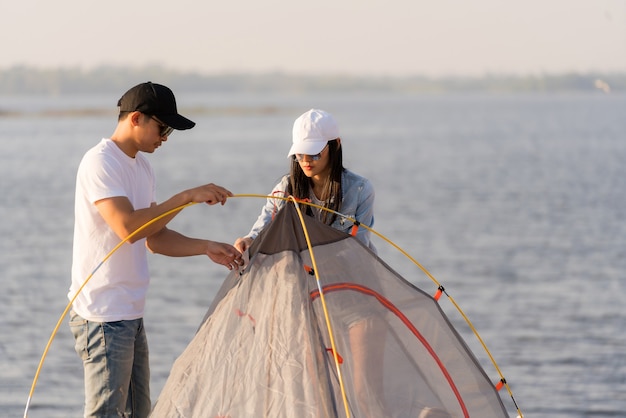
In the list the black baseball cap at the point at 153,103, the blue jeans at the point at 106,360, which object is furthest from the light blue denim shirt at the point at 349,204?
the blue jeans at the point at 106,360

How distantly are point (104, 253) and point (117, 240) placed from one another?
7 centimetres

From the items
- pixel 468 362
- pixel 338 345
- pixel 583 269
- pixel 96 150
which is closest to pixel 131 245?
pixel 96 150

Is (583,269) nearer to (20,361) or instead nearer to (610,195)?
(20,361)

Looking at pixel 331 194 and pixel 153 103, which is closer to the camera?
pixel 153 103

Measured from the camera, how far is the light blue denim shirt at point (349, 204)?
445cm

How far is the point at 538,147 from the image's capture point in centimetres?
3522

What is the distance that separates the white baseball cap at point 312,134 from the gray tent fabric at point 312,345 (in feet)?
0.84

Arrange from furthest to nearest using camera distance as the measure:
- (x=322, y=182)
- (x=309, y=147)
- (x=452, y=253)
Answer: (x=452, y=253), (x=322, y=182), (x=309, y=147)

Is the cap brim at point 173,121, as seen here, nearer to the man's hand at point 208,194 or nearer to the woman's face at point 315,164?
the man's hand at point 208,194

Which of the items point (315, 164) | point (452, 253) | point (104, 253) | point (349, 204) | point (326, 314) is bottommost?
point (452, 253)

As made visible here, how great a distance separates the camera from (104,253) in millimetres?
3959

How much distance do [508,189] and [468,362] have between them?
17.4 meters

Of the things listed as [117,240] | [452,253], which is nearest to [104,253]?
[117,240]

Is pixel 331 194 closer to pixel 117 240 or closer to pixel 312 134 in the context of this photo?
pixel 312 134
